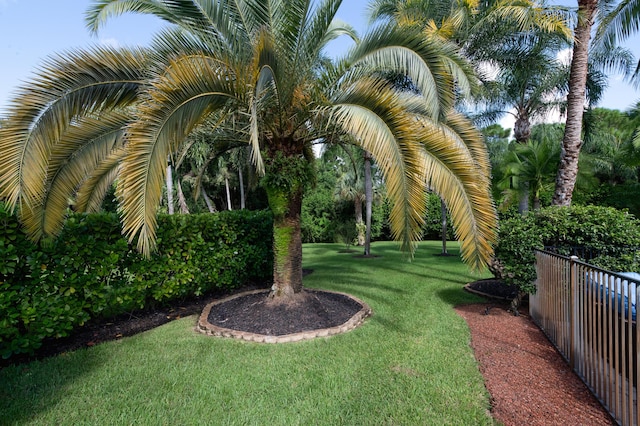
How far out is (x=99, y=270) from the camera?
193 inches

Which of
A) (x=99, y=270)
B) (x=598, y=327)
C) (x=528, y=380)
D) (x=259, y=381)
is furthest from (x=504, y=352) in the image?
(x=99, y=270)

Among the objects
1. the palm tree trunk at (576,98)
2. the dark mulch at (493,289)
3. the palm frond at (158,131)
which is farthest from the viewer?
the dark mulch at (493,289)

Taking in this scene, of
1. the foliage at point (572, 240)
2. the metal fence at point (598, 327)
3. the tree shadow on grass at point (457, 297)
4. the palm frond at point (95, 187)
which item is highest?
the palm frond at point (95, 187)

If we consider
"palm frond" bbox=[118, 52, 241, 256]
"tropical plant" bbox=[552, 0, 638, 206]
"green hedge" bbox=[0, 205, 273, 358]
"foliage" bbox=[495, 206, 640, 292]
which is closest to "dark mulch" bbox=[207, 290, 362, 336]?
"green hedge" bbox=[0, 205, 273, 358]

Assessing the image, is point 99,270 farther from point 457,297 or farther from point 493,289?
point 493,289

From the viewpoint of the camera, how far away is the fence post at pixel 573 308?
3.88 metres

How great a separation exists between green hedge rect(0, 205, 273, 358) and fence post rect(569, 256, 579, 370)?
576cm

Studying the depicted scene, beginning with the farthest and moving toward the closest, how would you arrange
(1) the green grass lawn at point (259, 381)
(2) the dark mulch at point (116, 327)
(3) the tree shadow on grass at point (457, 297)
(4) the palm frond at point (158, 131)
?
(3) the tree shadow on grass at point (457, 297)
(2) the dark mulch at point (116, 327)
(4) the palm frond at point (158, 131)
(1) the green grass lawn at point (259, 381)

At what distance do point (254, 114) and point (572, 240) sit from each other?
5.67 metres

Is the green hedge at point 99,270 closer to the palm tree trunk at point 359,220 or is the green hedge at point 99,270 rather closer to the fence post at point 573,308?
the fence post at point 573,308

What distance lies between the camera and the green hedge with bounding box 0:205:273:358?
4.05 m

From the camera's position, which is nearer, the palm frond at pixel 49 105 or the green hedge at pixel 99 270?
the palm frond at pixel 49 105

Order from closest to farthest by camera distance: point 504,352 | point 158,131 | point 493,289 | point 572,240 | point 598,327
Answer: point 598,327 < point 158,131 < point 504,352 < point 572,240 < point 493,289

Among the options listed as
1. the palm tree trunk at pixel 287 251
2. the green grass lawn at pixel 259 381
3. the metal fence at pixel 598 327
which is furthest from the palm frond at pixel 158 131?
the metal fence at pixel 598 327
